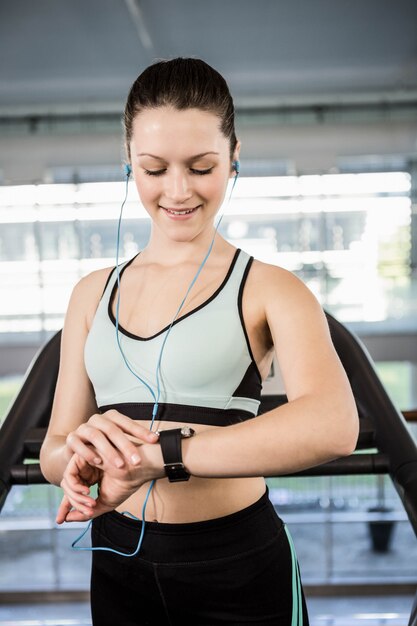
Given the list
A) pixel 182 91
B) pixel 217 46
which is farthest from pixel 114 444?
pixel 217 46

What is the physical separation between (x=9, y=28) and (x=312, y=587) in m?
4.77

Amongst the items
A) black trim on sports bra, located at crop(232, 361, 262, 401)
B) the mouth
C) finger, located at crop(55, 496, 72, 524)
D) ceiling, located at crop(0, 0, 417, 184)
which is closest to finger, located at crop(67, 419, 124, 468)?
finger, located at crop(55, 496, 72, 524)

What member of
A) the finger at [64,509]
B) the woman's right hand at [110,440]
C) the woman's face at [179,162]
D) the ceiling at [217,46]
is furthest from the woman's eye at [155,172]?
the ceiling at [217,46]

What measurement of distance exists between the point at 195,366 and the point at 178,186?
256 millimetres

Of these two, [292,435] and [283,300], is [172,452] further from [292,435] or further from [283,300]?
[283,300]

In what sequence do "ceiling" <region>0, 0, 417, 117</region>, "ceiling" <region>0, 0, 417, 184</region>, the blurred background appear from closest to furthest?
"ceiling" <region>0, 0, 417, 117</region> → "ceiling" <region>0, 0, 417, 184</region> → the blurred background

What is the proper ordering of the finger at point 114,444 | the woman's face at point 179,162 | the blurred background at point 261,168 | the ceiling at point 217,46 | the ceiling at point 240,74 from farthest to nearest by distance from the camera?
the blurred background at point 261,168
the ceiling at point 240,74
the ceiling at point 217,46
the woman's face at point 179,162
the finger at point 114,444

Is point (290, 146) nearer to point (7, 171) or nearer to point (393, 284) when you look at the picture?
point (393, 284)

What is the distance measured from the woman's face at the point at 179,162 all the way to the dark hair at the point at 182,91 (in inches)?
0.5

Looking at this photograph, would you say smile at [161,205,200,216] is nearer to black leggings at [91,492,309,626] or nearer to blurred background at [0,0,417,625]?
black leggings at [91,492,309,626]

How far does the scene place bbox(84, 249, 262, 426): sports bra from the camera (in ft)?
3.10

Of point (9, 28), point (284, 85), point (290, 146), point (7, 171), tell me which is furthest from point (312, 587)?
point (7, 171)

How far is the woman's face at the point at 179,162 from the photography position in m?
0.93

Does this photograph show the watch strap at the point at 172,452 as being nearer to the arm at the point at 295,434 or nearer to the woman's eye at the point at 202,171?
the arm at the point at 295,434
